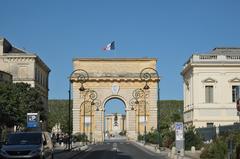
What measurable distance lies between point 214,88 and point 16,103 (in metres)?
27.9

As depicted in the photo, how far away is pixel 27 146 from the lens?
25047 millimetres

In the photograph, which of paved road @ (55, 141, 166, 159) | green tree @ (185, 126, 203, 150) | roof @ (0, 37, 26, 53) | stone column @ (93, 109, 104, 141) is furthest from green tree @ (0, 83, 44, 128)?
roof @ (0, 37, 26, 53)

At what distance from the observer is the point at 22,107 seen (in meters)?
77.6

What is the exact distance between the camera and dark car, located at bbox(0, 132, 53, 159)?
80.4ft

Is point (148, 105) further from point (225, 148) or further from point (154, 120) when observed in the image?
Answer: point (225, 148)

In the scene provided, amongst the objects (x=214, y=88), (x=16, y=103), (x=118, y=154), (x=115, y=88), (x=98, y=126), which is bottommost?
(x=118, y=154)

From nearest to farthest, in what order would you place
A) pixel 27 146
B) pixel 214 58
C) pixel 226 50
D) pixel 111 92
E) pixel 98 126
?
pixel 27 146 → pixel 214 58 → pixel 226 50 → pixel 98 126 → pixel 111 92

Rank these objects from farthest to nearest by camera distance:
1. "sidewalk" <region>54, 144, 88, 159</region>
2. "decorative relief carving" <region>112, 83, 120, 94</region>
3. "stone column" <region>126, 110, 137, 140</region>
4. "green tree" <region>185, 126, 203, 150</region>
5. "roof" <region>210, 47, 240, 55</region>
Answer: "decorative relief carving" <region>112, 83, 120, 94</region>, "stone column" <region>126, 110, 137, 140</region>, "roof" <region>210, 47, 240, 55</region>, "green tree" <region>185, 126, 203, 150</region>, "sidewalk" <region>54, 144, 88, 159</region>

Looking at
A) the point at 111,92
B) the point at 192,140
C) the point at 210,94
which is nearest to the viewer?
the point at 192,140

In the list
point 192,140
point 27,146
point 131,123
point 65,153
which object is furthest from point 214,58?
point 27,146

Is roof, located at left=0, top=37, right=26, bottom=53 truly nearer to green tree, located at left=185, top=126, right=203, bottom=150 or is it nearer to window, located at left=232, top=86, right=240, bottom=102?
window, located at left=232, top=86, right=240, bottom=102

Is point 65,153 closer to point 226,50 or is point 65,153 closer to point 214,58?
point 214,58

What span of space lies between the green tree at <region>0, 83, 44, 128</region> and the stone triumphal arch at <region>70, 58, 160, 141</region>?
18876 mm

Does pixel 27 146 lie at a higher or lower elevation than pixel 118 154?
higher
